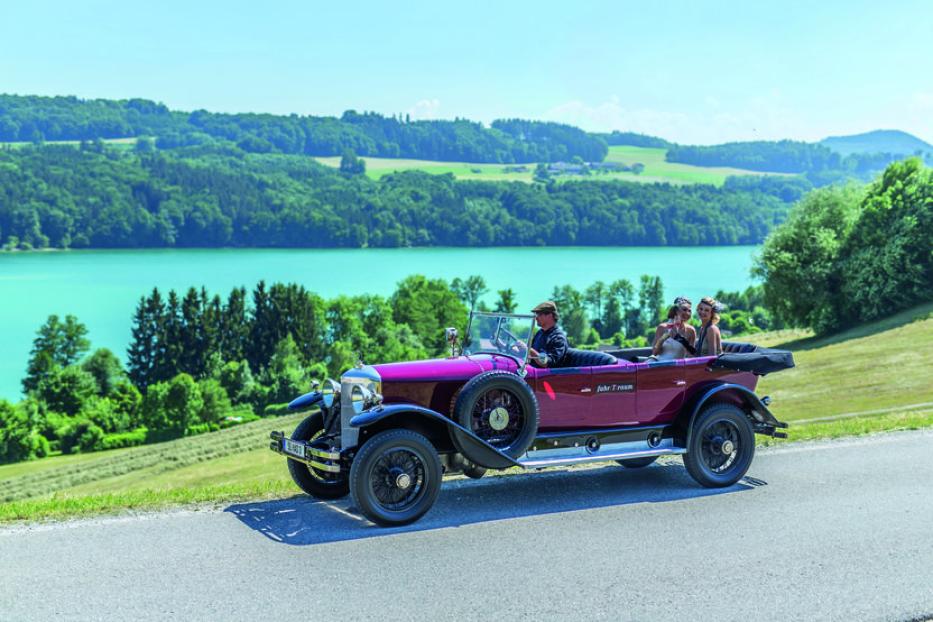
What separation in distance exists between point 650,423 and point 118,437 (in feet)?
233

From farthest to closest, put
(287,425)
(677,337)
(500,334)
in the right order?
(287,425)
(677,337)
(500,334)

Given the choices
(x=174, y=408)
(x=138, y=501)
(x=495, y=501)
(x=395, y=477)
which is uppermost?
(x=395, y=477)

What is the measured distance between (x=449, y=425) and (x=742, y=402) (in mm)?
3850

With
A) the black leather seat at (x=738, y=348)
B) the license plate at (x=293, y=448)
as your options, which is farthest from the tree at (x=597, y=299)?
the license plate at (x=293, y=448)

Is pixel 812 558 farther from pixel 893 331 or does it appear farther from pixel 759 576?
pixel 893 331

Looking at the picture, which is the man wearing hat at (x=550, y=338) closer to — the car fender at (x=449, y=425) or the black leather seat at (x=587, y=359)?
the black leather seat at (x=587, y=359)

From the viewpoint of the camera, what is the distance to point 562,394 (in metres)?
9.84

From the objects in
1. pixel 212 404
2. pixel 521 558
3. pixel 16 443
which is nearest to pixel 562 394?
pixel 521 558

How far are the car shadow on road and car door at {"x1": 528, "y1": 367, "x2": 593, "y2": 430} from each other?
2.71 feet

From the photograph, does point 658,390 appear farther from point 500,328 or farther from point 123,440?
point 123,440

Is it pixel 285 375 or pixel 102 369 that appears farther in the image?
pixel 102 369

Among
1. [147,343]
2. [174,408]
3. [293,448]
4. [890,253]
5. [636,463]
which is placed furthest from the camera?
[147,343]

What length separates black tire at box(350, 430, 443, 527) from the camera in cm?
859

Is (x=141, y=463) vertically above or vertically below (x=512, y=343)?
below
